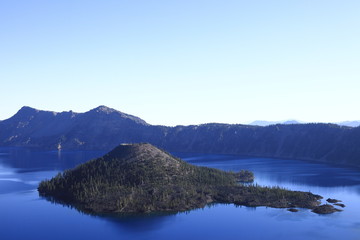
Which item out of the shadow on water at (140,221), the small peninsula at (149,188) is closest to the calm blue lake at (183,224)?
the shadow on water at (140,221)

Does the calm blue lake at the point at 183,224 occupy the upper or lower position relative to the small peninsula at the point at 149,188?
lower

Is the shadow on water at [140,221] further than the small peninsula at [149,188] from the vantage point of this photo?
No

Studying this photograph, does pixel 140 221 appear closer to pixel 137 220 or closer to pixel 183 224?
pixel 137 220

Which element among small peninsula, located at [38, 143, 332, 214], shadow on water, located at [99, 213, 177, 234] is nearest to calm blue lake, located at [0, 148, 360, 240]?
shadow on water, located at [99, 213, 177, 234]

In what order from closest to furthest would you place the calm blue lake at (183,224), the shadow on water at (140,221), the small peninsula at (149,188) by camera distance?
1. the calm blue lake at (183,224)
2. the shadow on water at (140,221)
3. the small peninsula at (149,188)

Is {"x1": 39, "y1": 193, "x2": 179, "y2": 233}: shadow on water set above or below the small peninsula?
below

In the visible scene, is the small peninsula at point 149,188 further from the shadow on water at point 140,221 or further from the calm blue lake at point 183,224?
the calm blue lake at point 183,224

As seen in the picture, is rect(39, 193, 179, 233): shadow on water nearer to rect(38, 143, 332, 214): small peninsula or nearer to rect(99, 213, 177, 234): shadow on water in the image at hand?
rect(99, 213, 177, 234): shadow on water

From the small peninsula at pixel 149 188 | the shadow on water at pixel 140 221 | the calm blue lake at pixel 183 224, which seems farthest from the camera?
the small peninsula at pixel 149 188

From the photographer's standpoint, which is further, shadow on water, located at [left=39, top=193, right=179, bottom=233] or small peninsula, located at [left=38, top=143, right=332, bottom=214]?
small peninsula, located at [left=38, top=143, right=332, bottom=214]
